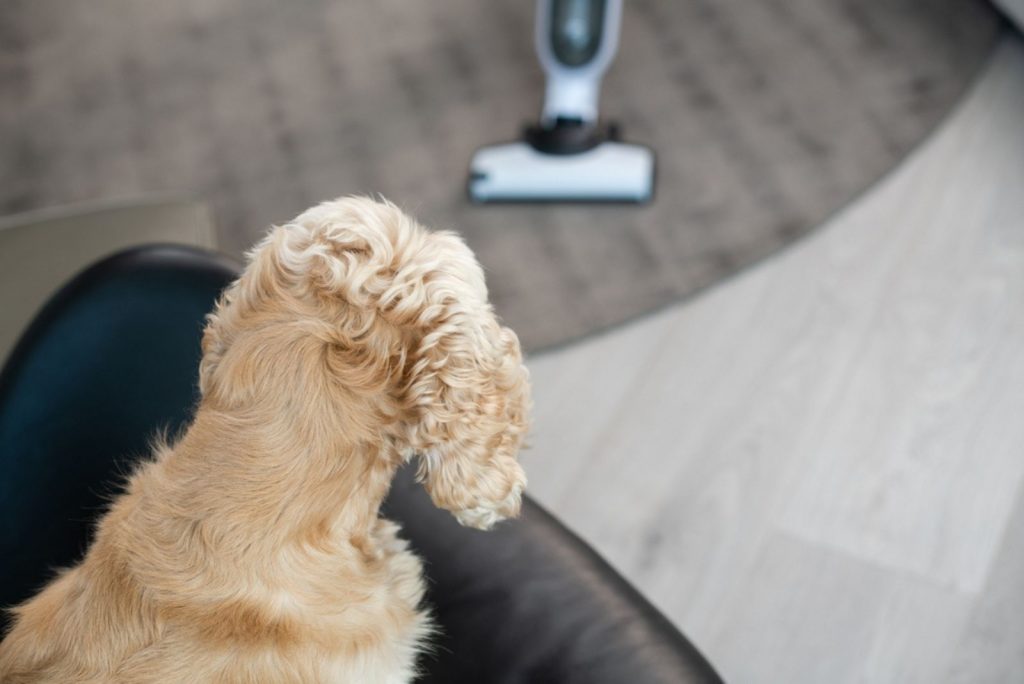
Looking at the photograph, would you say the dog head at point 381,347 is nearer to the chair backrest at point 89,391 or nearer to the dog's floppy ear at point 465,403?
the dog's floppy ear at point 465,403

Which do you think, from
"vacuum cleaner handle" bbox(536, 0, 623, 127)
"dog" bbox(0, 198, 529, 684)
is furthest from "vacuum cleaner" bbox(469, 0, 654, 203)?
"dog" bbox(0, 198, 529, 684)

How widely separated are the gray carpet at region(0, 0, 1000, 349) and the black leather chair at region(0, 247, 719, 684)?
841 millimetres

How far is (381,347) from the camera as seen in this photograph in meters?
1.07

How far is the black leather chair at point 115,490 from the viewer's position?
1.32m

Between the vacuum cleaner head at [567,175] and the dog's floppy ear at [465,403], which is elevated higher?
the vacuum cleaner head at [567,175]

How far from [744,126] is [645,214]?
0.36 m

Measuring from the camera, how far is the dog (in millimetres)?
1055

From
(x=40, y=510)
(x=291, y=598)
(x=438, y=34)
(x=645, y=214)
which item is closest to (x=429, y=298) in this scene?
(x=291, y=598)

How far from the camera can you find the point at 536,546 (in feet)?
4.60

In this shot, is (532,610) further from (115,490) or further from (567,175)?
(567,175)

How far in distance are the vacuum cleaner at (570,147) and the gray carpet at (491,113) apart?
0.07m

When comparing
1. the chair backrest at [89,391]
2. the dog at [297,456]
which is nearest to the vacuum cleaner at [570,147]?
the chair backrest at [89,391]

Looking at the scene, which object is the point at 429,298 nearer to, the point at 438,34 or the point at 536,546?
the point at 536,546

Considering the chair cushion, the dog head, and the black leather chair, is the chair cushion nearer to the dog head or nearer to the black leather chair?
the black leather chair
